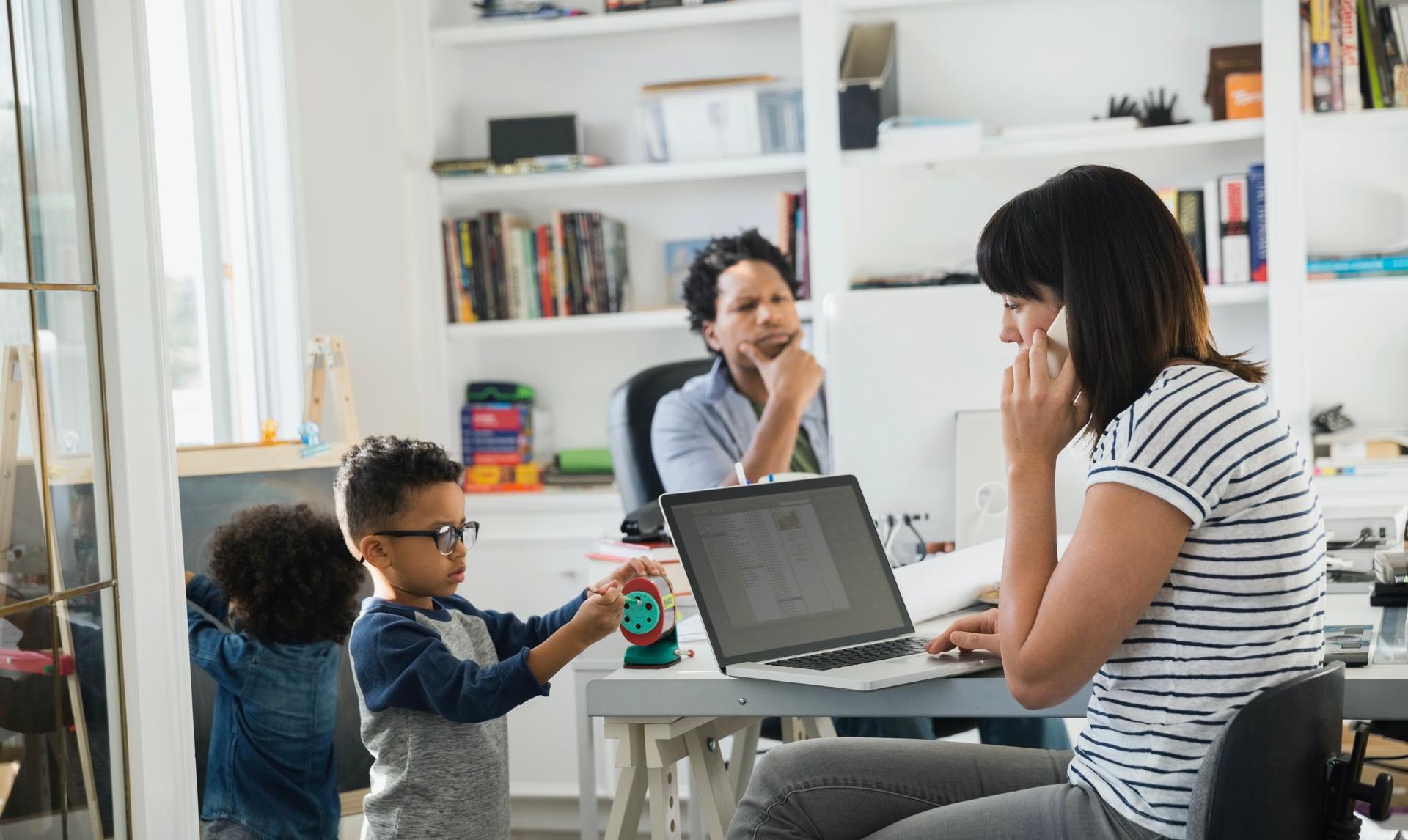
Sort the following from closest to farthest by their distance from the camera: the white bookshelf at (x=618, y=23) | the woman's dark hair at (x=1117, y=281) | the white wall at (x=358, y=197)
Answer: the woman's dark hair at (x=1117, y=281), the white wall at (x=358, y=197), the white bookshelf at (x=618, y=23)

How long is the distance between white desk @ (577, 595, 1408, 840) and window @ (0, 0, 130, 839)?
0.70 metres

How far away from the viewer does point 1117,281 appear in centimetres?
129

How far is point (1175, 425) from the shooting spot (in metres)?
1.19

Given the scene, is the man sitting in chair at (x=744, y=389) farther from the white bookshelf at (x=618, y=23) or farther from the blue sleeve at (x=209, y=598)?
the blue sleeve at (x=209, y=598)

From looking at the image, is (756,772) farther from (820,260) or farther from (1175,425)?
(820,260)

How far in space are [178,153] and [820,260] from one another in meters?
1.59

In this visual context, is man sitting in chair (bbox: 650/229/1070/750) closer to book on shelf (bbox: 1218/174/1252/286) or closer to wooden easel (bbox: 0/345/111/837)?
book on shelf (bbox: 1218/174/1252/286)

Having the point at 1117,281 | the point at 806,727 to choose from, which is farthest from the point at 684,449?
the point at 1117,281

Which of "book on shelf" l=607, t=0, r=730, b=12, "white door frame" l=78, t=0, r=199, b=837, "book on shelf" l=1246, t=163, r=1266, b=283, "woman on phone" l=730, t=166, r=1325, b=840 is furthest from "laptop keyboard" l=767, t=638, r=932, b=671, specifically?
"book on shelf" l=607, t=0, r=730, b=12

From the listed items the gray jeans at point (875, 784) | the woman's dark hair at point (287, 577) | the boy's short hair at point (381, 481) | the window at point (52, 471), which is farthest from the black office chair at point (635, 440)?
the gray jeans at point (875, 784)

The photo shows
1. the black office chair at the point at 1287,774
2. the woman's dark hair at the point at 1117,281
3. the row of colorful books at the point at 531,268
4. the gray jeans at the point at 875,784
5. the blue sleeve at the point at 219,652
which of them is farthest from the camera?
the row of colorful books at the point at 531,268

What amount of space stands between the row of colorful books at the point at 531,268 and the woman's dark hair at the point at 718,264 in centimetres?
59

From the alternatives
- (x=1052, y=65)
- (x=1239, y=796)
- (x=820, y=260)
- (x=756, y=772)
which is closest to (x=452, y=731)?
(x=756, y=772)

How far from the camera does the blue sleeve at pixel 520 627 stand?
1.86m
